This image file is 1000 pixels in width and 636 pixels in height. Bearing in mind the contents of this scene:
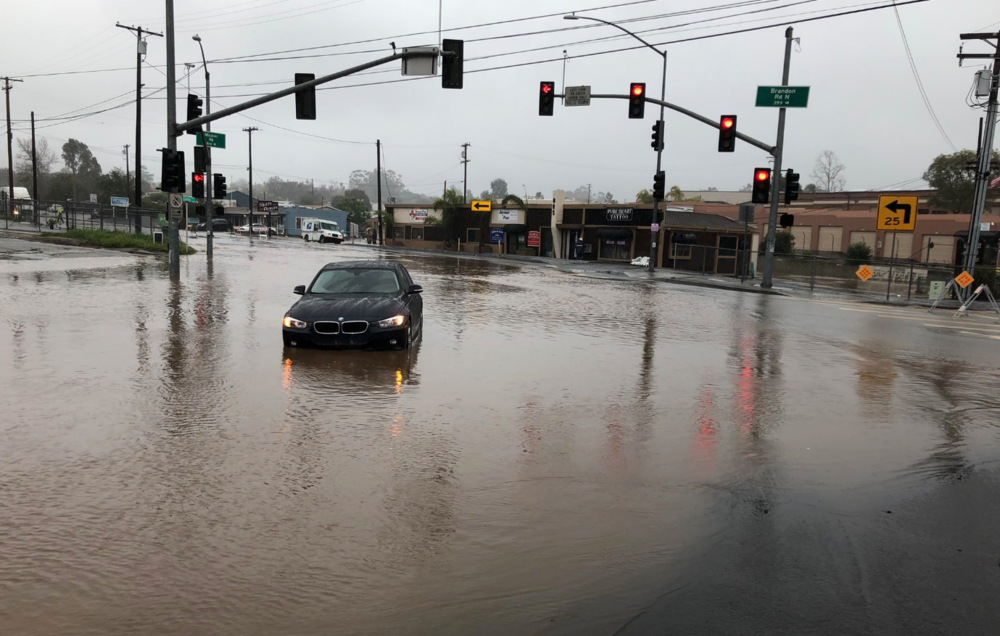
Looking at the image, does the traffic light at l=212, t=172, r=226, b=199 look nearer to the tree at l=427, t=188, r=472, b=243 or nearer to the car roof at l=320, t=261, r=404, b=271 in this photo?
the car roof at l=320, t=261, r=404, b=271

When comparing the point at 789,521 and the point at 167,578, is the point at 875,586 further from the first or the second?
the point at 167,578

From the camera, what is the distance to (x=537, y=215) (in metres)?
57.7

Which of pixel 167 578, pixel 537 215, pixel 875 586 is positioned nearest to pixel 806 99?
pixel 875 586

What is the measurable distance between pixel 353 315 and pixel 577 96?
17.1 metres

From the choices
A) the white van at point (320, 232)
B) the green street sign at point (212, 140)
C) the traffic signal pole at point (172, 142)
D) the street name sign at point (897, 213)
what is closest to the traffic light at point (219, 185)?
the green street sign at point (212, 140)

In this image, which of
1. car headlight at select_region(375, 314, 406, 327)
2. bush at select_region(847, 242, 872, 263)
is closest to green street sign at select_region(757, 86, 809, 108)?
car headlight at select_region(375, 314, 406, 327)

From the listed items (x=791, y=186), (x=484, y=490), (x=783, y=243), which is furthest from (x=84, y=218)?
(x=783, y=243)

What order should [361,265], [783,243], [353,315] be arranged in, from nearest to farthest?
[353,315]
[361,265]
[783,243]

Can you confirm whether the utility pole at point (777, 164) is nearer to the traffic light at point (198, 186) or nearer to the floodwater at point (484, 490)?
the floodwater at point (484, 490)

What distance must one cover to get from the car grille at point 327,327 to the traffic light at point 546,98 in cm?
1568

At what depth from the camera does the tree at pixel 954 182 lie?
2746 inches

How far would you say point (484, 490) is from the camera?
548 centimetres

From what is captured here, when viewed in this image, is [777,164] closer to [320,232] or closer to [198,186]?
[198,186]

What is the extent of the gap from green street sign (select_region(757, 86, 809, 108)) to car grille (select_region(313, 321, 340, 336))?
21.2 meters
